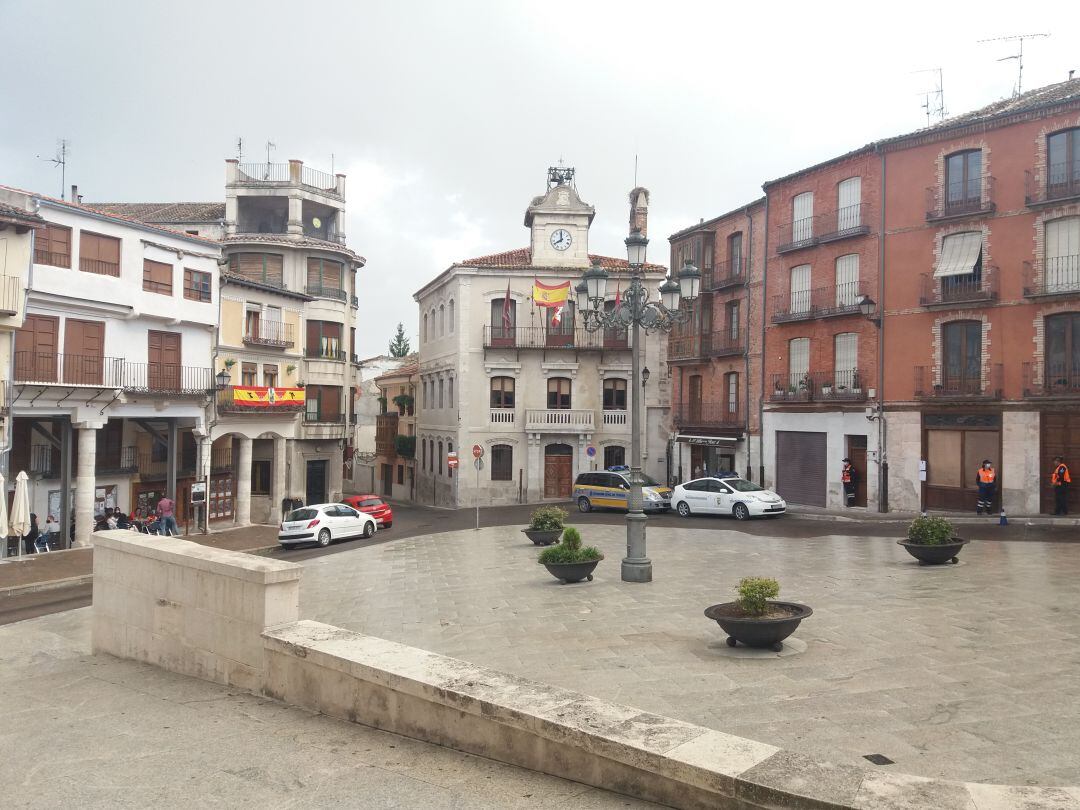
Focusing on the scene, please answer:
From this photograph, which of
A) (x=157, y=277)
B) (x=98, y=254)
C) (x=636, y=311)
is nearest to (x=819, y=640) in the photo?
(x=636, y=311)

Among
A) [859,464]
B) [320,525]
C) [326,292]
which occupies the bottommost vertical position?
[320,525]

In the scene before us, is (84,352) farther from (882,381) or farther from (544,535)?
(882,381)

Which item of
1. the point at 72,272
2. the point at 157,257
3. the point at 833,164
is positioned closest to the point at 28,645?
the point at 72,272

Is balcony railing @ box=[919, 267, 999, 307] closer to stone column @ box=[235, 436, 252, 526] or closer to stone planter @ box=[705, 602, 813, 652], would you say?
stone planter @ box=[705, 602, 813, 652]

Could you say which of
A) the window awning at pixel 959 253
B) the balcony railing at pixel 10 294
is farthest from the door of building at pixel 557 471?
the balcony railing at pixel 10 294

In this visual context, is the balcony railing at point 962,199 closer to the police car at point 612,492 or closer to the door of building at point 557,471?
the police car at point 612,492

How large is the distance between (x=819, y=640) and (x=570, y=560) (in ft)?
20.6

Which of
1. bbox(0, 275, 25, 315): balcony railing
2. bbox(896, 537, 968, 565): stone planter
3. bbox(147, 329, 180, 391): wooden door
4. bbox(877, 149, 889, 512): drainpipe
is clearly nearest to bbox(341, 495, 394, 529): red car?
bbox(147, 329, 180, 391): wooden door

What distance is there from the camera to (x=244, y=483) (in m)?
36.5

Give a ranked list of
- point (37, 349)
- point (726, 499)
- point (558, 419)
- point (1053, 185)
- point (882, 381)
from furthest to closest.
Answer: point (558, 419), point (882, 381), point (726, 499), point (1053, 185), point (37, 349)

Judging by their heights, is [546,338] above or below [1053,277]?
below

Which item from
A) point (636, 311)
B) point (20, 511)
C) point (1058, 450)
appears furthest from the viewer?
point (1058, 450)

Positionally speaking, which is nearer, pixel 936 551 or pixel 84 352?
pixel 936 551

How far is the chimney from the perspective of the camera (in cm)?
4759
